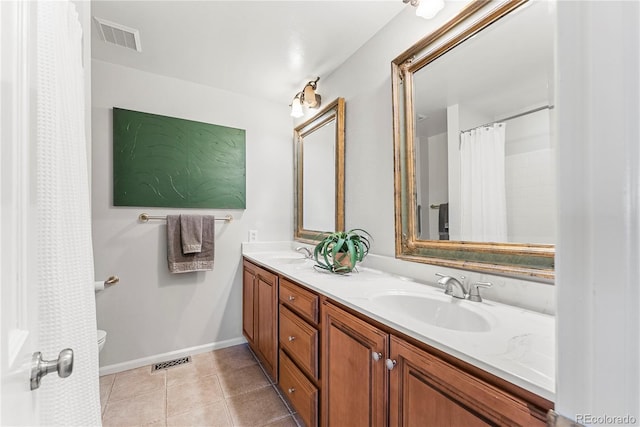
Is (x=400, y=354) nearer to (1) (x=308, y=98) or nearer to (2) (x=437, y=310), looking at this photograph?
(2) (x=437, y=310)

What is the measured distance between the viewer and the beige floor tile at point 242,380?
1795mm

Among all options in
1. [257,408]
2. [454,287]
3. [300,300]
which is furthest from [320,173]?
[257,408]

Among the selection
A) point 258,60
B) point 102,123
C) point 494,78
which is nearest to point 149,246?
point 102,123

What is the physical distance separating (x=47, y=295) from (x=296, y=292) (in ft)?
3.35

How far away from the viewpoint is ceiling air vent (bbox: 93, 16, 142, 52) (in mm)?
1613

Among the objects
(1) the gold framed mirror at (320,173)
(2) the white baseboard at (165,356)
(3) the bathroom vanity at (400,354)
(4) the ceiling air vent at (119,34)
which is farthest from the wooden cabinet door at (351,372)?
(4) the ceiling air vent at (119,34)

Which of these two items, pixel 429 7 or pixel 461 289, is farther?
pixel 429 7

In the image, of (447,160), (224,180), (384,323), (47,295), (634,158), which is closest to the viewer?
(634,158)

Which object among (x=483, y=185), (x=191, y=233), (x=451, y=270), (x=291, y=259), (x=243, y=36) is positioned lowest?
(x=291, y=259)

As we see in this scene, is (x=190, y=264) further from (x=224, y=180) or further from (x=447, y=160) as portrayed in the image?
(x=447, y=160)

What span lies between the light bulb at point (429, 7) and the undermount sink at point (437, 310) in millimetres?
1240

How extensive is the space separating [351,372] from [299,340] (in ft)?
1.42

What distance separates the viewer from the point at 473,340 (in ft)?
2.29

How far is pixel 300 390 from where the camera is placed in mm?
1369
